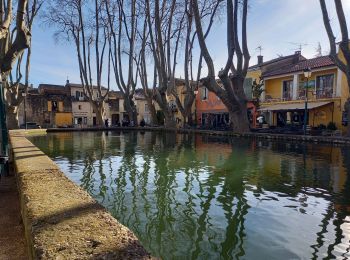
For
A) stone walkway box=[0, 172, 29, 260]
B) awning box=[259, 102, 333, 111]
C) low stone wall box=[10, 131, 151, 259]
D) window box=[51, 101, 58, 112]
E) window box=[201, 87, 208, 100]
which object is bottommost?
stone walkway box=[0, 172, 29, 260]

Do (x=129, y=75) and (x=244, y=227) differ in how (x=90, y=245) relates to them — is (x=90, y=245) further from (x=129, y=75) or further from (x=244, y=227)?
(x=129, y=75)

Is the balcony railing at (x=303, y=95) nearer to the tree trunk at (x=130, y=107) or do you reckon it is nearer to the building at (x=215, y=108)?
the building at (x=215, y=108)

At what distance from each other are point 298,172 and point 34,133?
24.0 metres

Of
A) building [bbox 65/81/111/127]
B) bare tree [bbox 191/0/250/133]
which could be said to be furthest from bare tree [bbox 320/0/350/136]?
building [bbox 65/81/111/127]

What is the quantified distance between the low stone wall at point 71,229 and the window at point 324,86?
2605cm

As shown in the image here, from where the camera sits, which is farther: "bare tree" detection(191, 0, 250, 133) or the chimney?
the chimney

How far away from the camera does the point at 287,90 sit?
30.6 metres

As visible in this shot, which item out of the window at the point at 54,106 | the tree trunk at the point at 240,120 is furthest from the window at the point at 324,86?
the window at the point at 54,106

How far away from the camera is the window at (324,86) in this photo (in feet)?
85.4

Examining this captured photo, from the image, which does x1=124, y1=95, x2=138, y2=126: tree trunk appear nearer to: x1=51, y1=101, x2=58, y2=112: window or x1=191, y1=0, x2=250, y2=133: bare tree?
x1=191, y1=0, x2=250, y2=133: bare tree

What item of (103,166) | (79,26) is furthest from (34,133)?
(103,166)

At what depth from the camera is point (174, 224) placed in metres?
4.85

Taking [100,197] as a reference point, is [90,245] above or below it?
above

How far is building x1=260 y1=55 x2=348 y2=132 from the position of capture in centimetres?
2528
